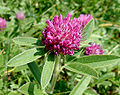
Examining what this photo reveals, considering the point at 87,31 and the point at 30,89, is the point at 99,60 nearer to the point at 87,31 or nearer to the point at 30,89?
the point at 87,31

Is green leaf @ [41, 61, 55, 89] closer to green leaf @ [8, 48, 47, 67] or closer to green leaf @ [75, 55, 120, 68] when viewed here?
green leaf @ [8, 48, 47, 67]

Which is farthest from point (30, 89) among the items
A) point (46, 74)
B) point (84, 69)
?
point (84, 69)

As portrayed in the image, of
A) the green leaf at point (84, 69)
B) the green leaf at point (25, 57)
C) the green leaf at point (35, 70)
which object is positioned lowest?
the green leaf at point (35, 70)

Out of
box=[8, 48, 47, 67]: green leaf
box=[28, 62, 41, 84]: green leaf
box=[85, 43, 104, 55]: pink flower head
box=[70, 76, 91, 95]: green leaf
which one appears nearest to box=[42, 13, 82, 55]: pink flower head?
box=[8, 48, 47, 67]: green leaf

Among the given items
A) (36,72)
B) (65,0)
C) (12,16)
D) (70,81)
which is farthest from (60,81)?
(65,0)

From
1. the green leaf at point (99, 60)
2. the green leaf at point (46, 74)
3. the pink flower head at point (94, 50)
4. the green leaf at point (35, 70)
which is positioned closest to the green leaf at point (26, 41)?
the green leaf at point (46, 74)

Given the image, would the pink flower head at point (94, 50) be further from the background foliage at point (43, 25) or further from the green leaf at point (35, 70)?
the green leaf at point (35, 70)
